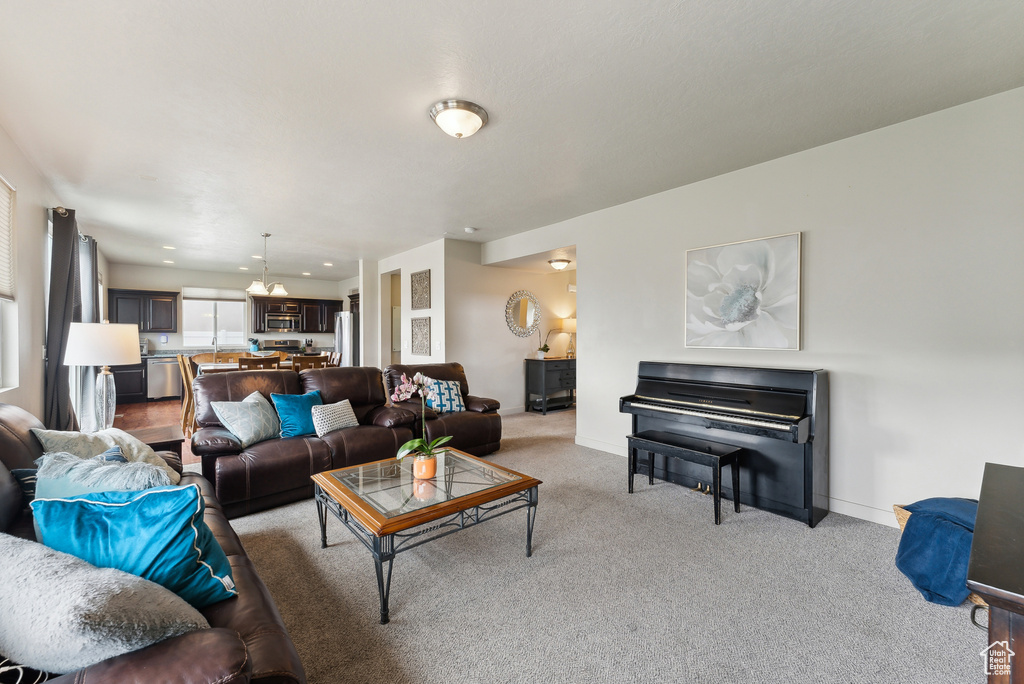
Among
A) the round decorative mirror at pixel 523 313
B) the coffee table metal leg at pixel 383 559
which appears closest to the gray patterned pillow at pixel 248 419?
the coffee table metal leg at pixel 383 559

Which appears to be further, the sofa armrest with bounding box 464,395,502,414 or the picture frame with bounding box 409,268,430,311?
the picture frame with bounding box 409,268,430,311

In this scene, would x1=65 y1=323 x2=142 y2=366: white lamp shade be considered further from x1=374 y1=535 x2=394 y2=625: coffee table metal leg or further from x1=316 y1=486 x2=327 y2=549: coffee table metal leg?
x1=374 y1=535 x2=394 y2=625: coffee table metal leg

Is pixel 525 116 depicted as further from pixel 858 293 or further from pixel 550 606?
pixel 550 606

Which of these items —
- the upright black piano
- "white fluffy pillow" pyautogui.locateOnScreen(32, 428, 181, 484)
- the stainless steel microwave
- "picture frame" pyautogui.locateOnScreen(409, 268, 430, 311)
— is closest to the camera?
"white fluffy pillow" pyautogui.locateOnScreen(32, 428, 181, 484)

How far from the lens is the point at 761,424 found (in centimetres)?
282

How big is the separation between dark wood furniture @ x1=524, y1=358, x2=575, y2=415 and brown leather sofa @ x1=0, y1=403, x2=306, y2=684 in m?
5.05

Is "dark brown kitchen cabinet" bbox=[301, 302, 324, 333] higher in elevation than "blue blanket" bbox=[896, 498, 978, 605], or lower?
higher

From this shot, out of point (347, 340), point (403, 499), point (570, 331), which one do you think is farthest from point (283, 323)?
point (403, 499)

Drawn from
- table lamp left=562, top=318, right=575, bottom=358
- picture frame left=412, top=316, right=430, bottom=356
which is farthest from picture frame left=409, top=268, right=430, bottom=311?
table lamp left=562, top=318, right=575, bottom=358

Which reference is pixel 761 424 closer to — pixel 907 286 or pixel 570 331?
pixel 907 286

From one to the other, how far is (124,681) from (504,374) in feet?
19.0

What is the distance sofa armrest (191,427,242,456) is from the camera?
2889mm

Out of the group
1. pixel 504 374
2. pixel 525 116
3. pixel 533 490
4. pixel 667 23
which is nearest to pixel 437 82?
pixel 525 116

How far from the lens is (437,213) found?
4.74 meters
